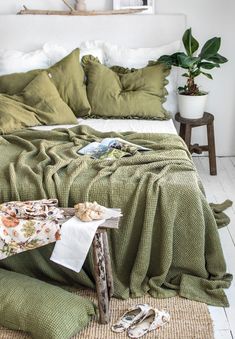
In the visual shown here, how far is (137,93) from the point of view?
3.71m

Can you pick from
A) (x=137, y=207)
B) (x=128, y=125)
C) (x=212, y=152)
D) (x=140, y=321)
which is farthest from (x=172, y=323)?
(x=212, y=152)

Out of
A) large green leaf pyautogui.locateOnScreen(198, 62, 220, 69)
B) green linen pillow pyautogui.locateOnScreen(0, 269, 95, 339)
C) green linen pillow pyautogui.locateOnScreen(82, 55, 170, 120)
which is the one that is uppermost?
large green leaf pyautogui.locateOnScreen(198, 62, 220, 69)

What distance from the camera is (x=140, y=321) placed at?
2.22m

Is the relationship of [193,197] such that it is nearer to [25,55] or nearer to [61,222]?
[61,222]

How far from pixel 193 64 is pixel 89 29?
0.92 m

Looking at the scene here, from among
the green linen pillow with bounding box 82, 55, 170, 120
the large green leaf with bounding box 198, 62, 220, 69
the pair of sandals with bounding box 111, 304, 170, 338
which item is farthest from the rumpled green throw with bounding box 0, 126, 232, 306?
the large green leaf with bounding box 198, 62, 220, 69

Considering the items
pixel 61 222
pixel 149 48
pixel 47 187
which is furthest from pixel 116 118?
pixel 61 222

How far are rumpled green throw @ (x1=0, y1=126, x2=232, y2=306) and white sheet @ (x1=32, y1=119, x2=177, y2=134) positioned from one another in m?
0.87

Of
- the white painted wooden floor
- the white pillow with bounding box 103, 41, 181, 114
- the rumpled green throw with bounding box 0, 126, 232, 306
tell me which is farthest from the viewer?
the white pillow with bounding box 103, 41, 181, 114

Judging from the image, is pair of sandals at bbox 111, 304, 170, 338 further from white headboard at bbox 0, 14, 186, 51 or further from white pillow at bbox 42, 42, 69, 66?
white headboard at bbox 0, 14, 186, 51

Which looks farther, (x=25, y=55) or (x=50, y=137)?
(x=25, y=55)

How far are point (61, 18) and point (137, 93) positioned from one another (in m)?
0.91

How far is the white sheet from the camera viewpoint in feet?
11.2

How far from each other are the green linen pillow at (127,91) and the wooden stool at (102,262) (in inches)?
63.0
